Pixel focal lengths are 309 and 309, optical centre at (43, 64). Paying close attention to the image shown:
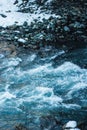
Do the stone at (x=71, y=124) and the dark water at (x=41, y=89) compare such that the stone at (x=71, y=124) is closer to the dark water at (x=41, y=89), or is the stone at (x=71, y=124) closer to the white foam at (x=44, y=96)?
the dark water at (x=41, y=89)

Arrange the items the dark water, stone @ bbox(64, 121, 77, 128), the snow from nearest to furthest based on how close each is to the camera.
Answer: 1. stone @ bbox(64, 121, 77, 128)
2. the dark water
3. the snow

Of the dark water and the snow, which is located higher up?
the snow

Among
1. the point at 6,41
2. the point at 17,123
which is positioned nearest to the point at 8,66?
the point at 6,41

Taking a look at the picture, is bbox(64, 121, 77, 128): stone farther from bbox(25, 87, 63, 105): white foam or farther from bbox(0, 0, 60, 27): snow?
bbox(0, 0, 60, 27): snow

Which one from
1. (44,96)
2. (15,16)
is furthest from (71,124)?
(15,16)

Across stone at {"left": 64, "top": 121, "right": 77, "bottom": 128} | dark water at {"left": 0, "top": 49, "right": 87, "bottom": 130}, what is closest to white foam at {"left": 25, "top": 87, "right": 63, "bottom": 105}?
dark water at {"left": 0, "top": 49, "right": 87, "bottom": 130}

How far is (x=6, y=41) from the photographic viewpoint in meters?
11.7

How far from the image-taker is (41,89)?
831 cm

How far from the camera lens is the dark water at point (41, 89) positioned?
23.5ft

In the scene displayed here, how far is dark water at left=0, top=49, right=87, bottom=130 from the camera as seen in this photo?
282 inches

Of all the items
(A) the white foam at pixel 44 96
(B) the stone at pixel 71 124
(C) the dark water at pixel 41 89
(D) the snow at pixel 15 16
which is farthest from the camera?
(D) the snow at pixel 15 16

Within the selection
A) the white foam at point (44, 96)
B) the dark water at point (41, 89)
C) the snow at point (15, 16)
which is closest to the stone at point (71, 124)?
the dark water at point (41, 89)

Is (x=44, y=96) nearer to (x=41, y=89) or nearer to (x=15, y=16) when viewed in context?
(x=41, y=89)

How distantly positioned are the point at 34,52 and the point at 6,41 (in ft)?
4.93
